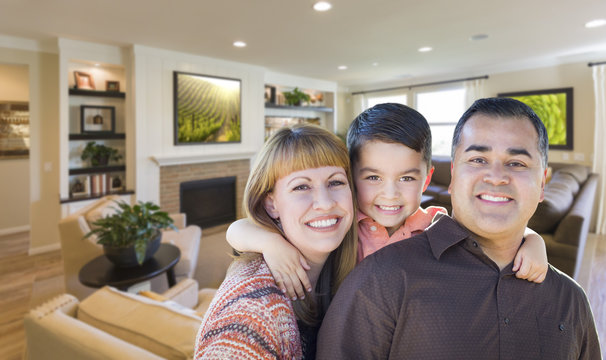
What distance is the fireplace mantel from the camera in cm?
470

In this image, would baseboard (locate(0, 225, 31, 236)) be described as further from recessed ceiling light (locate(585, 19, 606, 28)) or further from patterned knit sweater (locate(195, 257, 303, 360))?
recessed ceiling light (locate(585, 19, 606, 28))

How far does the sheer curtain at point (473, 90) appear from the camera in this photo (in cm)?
621

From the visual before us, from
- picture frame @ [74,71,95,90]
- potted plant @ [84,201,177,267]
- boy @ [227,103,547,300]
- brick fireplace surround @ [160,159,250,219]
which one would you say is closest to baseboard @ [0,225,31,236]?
brick fireplace surround @ [160,159,250,219]

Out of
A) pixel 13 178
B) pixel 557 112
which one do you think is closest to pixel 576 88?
pixel 557 112

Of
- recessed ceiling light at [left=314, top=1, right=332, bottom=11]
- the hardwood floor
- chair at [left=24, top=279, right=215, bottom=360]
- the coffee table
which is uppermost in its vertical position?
recessed ceiling light at [left=314, top=1, right=332, bottom=11]

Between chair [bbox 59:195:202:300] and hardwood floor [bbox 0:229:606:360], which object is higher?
chair [bbox 59:195:202:300]

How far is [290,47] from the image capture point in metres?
4.51

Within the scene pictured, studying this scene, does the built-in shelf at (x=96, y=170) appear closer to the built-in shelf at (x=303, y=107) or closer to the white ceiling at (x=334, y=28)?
the white ceiling at (x=334, y=28)

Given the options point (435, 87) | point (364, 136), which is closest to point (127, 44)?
point (364, 136)

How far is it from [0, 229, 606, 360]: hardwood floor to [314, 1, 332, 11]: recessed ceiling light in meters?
3.27

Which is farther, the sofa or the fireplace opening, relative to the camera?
the fireplace opening

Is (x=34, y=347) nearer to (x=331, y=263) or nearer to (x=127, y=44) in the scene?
(x=331, y=263)

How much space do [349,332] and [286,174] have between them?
0.39 m

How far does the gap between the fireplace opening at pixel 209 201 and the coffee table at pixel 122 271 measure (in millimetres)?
2416
